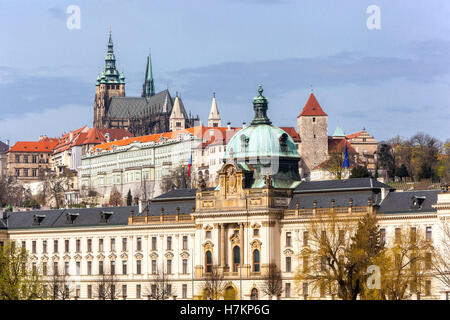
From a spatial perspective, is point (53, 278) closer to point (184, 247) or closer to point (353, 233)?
point (184, 247)

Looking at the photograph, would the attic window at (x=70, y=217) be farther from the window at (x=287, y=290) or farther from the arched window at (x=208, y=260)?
the window at (x=287, y=290)

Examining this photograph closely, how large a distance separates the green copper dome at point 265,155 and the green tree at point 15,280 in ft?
91.3

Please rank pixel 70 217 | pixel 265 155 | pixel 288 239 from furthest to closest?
1. pixel 70 217
2. pixel 265 155
3. pixel 288 239

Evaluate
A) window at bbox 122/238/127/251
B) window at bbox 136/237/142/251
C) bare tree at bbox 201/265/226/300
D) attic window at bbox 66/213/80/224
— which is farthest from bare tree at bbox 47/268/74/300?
bare tree at bbox 201/265/226/300

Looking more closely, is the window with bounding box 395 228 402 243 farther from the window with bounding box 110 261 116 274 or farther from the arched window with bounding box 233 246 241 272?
the window with bounding box 110 261 116 274

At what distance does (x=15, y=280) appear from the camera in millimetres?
133125

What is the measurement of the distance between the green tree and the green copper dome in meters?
27.8

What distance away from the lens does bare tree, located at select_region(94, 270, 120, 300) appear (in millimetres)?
151375

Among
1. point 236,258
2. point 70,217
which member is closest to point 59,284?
point 70,217

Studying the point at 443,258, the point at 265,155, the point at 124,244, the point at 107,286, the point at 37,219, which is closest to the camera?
the point at 443,258

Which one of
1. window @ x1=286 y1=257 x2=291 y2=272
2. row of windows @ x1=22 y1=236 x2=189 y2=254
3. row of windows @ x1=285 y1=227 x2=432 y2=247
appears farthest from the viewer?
row of windows @ x1=22 y1=236 x2=189 y2=254

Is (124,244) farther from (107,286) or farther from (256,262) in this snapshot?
(256,262)

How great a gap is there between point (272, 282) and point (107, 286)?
72.0ft
